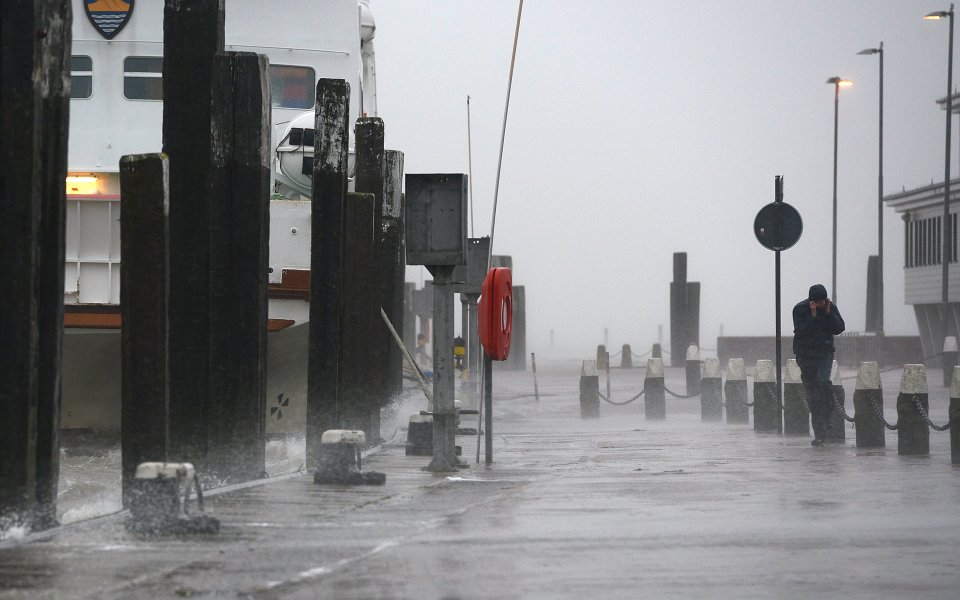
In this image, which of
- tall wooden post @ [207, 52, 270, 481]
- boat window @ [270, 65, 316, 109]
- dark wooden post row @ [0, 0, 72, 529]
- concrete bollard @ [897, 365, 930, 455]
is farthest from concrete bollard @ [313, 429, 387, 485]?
boat window @ [270, 65, 316, 109]

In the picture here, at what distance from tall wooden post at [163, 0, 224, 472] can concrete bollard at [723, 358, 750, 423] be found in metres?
11.7

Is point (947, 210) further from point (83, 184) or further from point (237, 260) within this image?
point (237, 260)

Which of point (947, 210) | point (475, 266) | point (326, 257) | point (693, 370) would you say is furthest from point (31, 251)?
point (947, 210)

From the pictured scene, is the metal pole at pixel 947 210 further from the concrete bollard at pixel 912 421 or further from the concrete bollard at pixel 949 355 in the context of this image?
the concrete bollard at pixel 912 421

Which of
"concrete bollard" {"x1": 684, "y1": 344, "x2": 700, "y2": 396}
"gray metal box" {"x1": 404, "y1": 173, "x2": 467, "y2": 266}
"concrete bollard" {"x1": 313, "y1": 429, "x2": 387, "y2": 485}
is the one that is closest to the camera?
"concrete bollard" {"x1": 313, "y1": 429, "x2": 387, "y2": 485}

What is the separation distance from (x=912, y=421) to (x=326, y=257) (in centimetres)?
581

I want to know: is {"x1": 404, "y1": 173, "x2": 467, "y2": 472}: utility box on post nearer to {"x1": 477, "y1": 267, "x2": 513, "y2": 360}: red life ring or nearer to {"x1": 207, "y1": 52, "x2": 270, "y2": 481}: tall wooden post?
{"x1": 477, "y1": 267, "x2": 513, "y2": 360}: red life ring

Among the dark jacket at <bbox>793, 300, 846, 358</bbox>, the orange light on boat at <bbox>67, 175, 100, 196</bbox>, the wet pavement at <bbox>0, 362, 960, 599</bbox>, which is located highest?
the orange light on boat at <bbox>67, 175, 100, 196</bbox>

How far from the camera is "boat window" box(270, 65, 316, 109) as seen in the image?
21688mm

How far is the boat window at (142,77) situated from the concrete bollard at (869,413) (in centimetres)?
1092

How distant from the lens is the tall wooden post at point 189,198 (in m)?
10.8

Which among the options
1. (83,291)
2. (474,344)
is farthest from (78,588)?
(474,344)

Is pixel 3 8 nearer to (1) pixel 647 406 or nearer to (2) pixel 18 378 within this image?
(2) pixel 18 378

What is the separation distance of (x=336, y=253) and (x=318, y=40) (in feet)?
32.2
